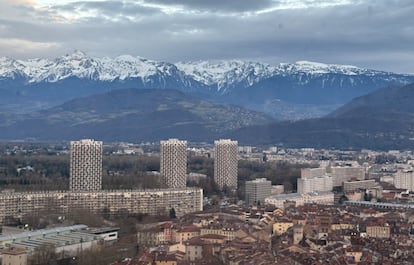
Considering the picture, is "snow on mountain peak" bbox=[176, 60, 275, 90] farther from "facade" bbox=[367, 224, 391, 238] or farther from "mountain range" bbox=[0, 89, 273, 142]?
"facade" bbox=[367, 224, 391, 238]

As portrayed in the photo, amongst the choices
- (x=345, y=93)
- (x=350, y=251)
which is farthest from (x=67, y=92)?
(x=350, y=251)

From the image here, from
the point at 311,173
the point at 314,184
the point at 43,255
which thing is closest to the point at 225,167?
the point at 311,173

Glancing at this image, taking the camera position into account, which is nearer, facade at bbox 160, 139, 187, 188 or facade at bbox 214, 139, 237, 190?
facade at bbox 160, 139, 187, 188

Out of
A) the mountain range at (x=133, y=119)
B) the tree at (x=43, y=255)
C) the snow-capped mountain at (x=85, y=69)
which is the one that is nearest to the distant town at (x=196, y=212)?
the tree at (x=43, y=255)

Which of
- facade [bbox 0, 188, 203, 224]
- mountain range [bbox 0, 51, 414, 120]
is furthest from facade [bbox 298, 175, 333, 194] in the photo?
mountain range [bbox 0, 51, 414, 120]

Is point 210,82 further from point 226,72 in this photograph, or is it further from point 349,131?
point 349,131

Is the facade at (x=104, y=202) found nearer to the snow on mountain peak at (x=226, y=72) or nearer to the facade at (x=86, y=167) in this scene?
the facade at (x=86, y=167)

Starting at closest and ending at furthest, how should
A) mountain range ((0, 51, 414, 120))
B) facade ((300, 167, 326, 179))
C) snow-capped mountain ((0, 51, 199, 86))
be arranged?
facade ((300, 167, 326, 179)), mountain range ((0, 51, 414, 120)), snow-capped mountain ((0, 51, 199, 86))

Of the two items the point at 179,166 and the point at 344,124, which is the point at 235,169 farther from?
the point at 344,124
